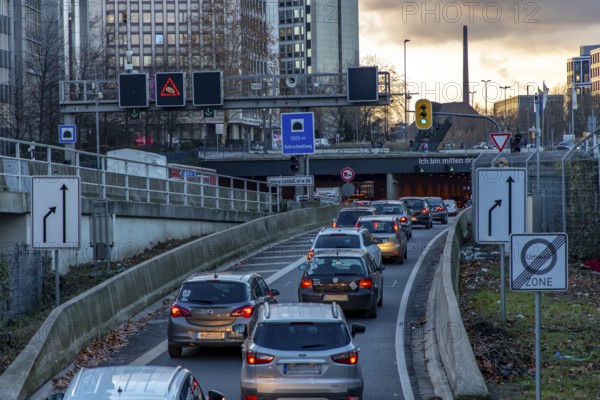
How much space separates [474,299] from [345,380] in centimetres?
1077

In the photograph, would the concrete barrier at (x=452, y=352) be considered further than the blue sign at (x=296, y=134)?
No

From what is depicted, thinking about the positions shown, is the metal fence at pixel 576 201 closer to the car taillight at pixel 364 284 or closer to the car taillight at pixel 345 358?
the car taillight at pixel 364 284

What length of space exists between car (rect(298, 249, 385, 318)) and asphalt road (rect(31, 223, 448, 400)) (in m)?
0.46

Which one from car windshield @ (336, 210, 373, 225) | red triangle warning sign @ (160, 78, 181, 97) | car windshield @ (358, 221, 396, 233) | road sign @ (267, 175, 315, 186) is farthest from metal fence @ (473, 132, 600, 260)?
red triangle warning sign @ (160, 78, 181, 97)

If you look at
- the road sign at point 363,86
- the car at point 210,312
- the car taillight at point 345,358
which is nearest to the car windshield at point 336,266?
the car at point 210,312

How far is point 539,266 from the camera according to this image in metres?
11.5

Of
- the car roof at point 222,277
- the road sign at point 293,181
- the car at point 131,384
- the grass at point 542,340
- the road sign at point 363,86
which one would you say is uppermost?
the road sign at point 363,86

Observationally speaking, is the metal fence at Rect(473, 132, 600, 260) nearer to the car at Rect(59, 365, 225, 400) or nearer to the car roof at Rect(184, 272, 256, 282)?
the car roof at Rect(184, 272, 256, 282)

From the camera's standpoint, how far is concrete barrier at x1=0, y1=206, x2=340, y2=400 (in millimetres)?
13961

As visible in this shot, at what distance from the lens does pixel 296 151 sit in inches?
1804

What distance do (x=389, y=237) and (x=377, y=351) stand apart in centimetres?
1493

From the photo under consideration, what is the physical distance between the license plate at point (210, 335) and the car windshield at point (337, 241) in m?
10.8

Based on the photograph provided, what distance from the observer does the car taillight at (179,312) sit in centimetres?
1662

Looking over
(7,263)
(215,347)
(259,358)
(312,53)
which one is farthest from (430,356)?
(312,53)
